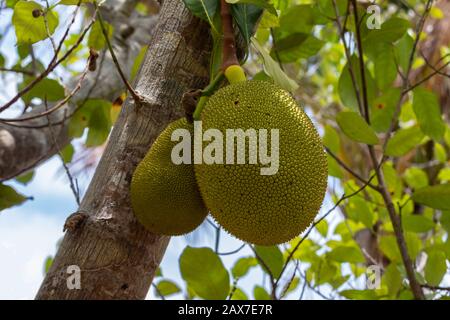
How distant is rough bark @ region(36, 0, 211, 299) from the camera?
91 centimetres

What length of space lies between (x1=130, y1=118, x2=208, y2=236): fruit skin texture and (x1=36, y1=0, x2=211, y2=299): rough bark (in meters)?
0.04

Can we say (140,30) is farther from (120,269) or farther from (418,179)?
(120,269)

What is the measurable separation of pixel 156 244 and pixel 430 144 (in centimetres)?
324

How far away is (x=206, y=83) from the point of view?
1.04m

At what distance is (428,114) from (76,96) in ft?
3.07

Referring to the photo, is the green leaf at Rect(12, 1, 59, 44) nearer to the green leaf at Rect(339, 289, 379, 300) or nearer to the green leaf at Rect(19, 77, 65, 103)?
the green leaf at Rect(19, 77, 65, 103)

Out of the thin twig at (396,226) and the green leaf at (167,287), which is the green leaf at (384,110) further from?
the green leaf at (167,287)

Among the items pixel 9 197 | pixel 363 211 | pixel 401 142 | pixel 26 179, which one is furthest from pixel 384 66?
pixel 26 179

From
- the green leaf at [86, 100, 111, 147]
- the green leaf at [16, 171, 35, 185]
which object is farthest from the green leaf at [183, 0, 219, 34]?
the green leaf at [16, 171, 35, 185]

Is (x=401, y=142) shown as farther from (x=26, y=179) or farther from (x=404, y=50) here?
(x=26, y=179)

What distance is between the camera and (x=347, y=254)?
157cm

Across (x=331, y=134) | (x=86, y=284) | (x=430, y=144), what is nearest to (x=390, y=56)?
(x=331, y=134)

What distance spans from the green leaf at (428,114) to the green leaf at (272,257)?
0.47 m

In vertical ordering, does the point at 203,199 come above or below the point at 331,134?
below
